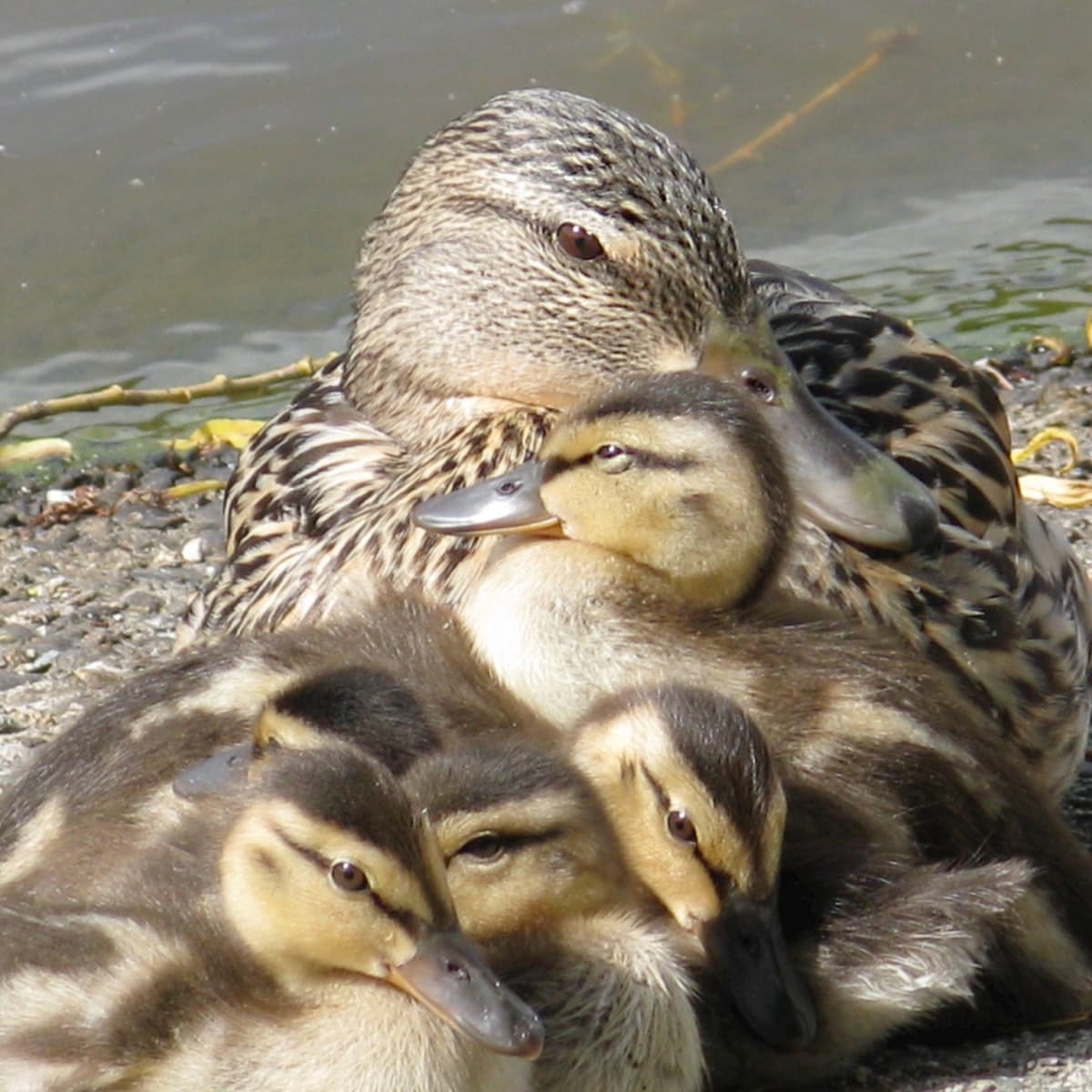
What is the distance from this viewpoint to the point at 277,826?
3.06m

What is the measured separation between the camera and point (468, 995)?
296 cm

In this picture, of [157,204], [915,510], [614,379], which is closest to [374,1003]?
[915,510]

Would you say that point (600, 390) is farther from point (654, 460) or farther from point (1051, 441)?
point (1051, 441)

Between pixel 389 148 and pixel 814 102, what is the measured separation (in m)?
1.46

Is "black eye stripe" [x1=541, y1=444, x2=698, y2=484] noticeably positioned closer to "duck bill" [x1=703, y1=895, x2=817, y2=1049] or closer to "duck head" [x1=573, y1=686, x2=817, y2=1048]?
"duck head" [x1=573, y1=686, x2=817, y2=1048]

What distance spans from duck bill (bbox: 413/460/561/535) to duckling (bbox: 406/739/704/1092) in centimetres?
55

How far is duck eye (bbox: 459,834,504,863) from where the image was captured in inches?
124

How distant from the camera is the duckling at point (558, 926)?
10.3 ft

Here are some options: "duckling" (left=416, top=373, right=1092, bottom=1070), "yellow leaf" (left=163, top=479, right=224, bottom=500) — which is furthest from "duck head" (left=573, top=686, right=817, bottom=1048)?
"yellow leaf" (left=163, top=479, right=224, bottom=500)

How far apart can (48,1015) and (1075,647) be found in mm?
2186

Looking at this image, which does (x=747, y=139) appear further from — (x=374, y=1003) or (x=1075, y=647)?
(x=374, y=1003)

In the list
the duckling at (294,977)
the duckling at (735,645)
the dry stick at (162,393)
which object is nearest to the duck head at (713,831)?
the duckling at (735,645)

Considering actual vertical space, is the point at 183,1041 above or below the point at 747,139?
above

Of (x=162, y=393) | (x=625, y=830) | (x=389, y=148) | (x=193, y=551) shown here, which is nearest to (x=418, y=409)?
(x=193, y=551)
